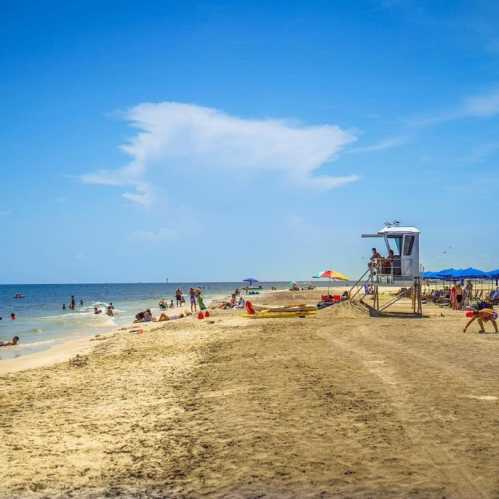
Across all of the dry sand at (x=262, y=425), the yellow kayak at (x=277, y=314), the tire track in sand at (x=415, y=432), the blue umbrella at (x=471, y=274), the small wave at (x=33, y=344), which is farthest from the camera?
the blue umbrella at (x=471, y=274)

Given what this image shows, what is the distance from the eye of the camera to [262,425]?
7.33 metres

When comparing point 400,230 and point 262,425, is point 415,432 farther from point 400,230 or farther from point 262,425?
point 400,230

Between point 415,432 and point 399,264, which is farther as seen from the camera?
point 399,264

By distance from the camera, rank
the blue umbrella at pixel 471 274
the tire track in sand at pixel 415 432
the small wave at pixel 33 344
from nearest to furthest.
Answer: the tire track in sand at pixel 415 432
the small wave at pixel 33 344
the blue umbrella at pixel 471 274

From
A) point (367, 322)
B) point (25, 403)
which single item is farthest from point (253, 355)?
point (367, 322)

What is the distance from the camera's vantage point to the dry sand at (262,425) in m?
5.47

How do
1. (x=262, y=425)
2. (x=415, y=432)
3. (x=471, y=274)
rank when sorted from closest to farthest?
(x=415, y=432), (x=262, y=425), (x=471, y=274)

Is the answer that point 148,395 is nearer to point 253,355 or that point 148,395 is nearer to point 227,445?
point 227,445

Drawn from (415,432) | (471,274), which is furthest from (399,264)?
(415,432)

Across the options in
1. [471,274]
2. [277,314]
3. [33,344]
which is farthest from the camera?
[471,274]

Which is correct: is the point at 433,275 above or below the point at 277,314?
above

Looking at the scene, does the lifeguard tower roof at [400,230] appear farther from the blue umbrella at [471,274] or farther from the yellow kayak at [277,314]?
the blue umbrella at [471,274]

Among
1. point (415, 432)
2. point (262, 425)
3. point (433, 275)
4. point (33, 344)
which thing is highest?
point (433, 275)

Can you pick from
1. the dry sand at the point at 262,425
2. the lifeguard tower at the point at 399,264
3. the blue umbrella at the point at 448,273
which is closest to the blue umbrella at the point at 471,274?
the blue umbrella at the point at 448,273
